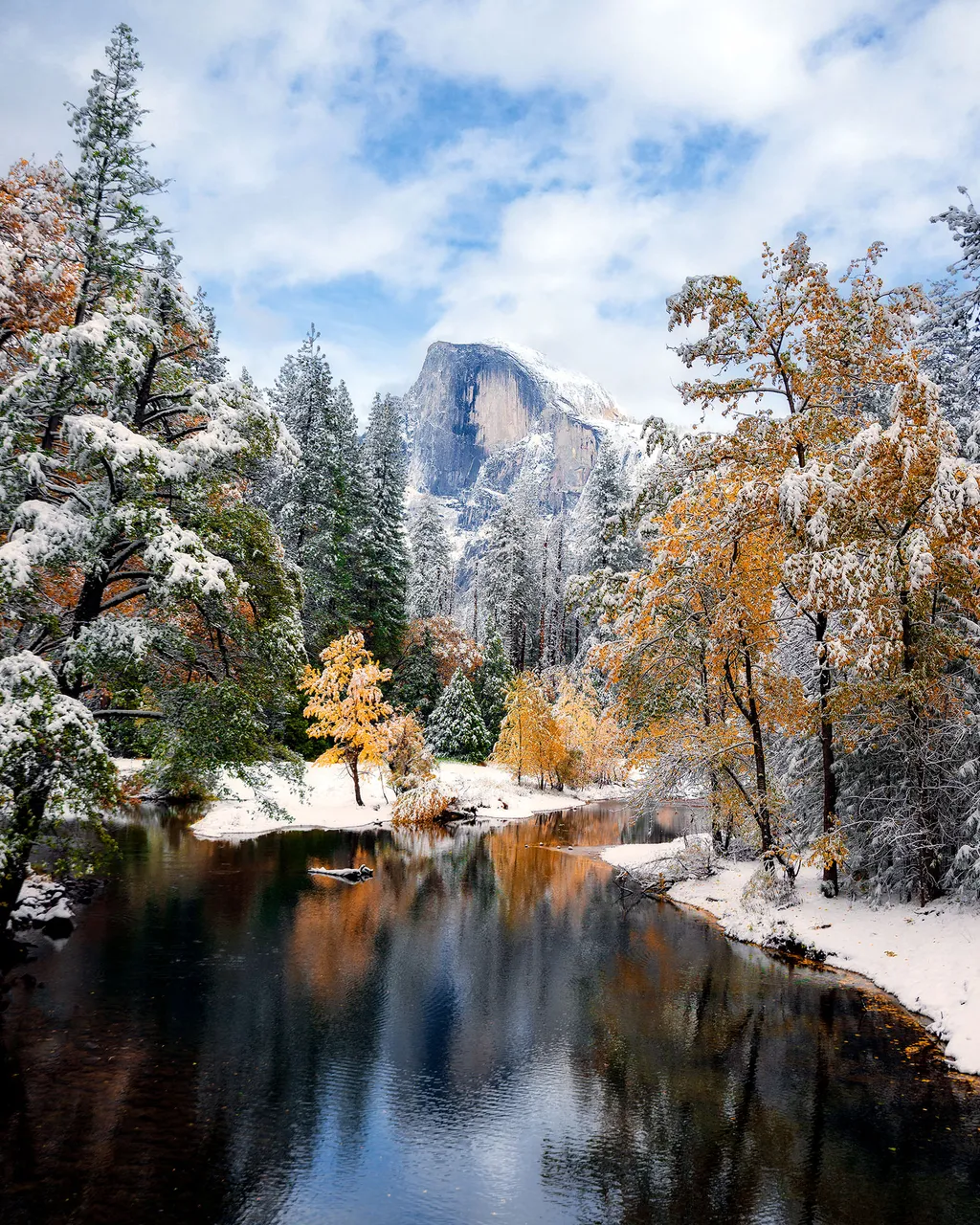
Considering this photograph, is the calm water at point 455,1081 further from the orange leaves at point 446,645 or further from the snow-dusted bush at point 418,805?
the orange leaves at point 446,645

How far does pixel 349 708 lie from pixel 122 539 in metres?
18.4

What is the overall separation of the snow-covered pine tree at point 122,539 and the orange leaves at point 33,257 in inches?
17.7

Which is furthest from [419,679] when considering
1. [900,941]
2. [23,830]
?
[23,830]

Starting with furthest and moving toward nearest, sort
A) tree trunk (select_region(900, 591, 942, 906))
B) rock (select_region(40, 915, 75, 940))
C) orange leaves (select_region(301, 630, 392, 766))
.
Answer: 1. orange leaves (select_region(301, 630, 392, 766))
2. rock (select_region(40, 915, 75, 940))
3. tree trunk (select_region(900, 591, 942, 906))

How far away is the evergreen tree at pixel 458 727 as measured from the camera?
1700 inches

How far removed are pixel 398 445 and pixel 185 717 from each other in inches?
1505

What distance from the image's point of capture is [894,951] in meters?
12.4

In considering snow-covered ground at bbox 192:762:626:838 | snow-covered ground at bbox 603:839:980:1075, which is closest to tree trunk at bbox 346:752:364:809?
snow-covered ground at bbox 192:762:626:838

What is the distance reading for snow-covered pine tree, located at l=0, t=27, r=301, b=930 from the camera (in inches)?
396

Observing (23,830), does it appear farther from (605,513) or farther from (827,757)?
(605,513)

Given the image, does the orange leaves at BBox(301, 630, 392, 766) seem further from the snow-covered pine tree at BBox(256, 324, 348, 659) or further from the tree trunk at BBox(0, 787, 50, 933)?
the tree trunk at BBox(0, 787, 50, 933)

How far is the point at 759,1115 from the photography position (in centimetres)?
817

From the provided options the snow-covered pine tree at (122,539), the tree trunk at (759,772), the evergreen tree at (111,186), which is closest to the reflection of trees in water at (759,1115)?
the tree trunk at (759,772)

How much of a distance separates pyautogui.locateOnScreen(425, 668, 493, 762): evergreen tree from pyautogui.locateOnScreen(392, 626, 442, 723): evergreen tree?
2.15 metres
